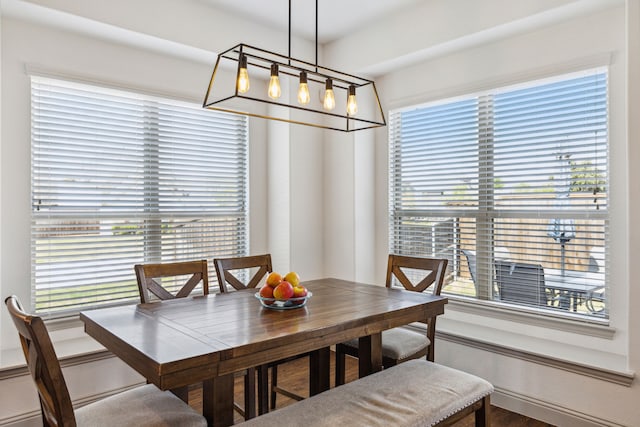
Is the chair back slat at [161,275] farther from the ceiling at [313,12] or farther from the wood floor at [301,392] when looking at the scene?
the ceiling at [313,12]

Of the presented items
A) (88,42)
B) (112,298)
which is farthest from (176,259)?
(88,42)

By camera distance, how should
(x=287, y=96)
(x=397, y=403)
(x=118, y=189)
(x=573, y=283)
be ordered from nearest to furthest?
1. (x=397, y=403)
2. (x=573, y=283)
3. (x=118, y=189)
4. (x=287, y=96)

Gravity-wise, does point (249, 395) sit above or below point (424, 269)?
below

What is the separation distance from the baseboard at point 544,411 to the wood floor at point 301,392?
0.12 feet

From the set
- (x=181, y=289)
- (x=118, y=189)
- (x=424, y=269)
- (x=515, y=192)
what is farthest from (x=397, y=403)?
(x=118, y=189)

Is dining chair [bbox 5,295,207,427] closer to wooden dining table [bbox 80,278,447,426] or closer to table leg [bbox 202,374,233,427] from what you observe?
table leg [bbox 202,374,233,427]

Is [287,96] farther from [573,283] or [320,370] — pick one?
[573,283]

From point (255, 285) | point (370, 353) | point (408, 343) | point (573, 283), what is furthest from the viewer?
point (255, 285)

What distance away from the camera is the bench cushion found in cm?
161

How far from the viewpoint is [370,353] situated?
228 cm

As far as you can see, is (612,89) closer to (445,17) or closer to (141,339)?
(445,17)

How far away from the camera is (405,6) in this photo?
3156 mm

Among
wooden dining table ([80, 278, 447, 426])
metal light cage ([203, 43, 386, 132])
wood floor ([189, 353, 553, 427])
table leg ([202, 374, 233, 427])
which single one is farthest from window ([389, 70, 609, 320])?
table leg ([202, 374, 233, 427])

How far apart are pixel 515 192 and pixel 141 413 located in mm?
2559
